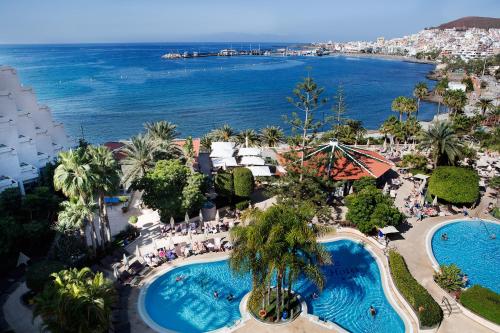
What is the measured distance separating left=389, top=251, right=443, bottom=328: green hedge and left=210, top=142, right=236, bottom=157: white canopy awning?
19154mm

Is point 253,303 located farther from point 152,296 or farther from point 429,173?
point 429,173

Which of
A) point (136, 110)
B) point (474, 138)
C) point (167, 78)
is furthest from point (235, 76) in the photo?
point (474, 138)

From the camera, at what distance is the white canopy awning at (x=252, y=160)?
34.4m

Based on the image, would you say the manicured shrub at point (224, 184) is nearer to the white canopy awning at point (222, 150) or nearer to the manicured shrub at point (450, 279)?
the white canopy awning at point (222, 150)

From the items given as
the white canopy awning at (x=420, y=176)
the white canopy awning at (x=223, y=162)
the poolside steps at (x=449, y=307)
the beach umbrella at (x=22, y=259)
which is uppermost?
the white canopy awning at (x=223, y=162)

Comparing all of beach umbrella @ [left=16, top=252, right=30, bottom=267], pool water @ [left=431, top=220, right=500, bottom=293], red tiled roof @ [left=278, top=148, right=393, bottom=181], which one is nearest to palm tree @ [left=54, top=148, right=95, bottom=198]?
beach umbrella @ [left=16, top=252, right=30, bottom=267]

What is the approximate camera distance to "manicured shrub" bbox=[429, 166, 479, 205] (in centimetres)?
3031

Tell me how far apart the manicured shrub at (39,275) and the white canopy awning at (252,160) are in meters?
19.3

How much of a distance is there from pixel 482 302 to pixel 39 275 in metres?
23.5

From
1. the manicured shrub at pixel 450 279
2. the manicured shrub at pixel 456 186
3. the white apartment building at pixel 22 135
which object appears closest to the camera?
the manicured shrub at pixel 450 279

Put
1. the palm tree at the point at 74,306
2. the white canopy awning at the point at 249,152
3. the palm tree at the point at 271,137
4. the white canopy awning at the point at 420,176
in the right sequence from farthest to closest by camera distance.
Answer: the palm tree at the point at 271,137 → the white canopy awning at the point at 249,152 → the white canopy awning at the point at 420,176 → the palm tree at the point at 74,306

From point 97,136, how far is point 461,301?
65.7 m

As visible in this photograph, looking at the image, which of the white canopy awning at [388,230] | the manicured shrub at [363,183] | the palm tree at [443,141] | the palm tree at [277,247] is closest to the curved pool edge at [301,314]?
the white canopy awning at [388,230]

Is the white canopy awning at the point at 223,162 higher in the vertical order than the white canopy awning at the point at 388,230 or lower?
higher
